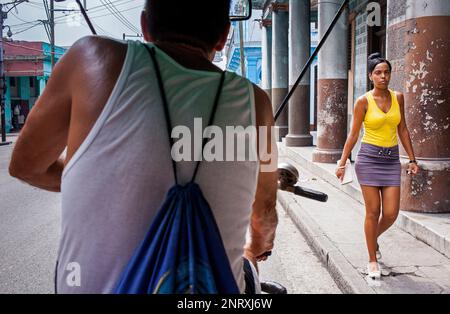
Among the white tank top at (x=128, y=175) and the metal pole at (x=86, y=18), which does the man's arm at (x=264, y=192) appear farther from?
the metal pole at (x=86, y=18)

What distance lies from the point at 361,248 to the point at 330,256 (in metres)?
0.46

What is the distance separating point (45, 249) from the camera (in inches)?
208

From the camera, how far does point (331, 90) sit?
10.8 meters

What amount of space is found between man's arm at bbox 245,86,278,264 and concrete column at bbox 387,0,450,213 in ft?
14.8

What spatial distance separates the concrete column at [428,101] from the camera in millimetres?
5613

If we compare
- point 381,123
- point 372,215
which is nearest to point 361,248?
point 372,215

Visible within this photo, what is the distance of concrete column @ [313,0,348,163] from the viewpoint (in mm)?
10688

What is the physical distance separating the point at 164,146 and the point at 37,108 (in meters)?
0.40


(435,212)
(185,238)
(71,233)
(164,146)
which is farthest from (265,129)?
(435,212)

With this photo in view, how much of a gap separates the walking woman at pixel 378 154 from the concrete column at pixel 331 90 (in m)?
6.22

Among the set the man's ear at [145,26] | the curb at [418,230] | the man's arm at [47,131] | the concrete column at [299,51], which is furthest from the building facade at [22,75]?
the man's ear at [145,26]

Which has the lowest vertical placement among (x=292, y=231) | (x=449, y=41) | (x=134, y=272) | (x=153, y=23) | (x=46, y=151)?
(x=292, y=231)

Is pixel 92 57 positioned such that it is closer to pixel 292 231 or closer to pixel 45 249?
pixel 45 249

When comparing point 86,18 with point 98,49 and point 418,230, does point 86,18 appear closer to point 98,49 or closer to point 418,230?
point 98,49
